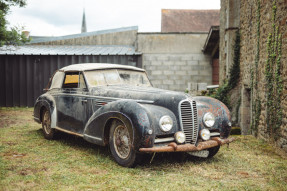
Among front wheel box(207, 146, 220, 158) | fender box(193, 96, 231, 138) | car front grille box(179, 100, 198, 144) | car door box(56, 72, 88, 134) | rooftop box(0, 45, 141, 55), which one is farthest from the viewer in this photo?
rooftop box(0, 45, 141, 55)

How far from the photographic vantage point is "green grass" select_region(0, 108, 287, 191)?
3604 millimetres

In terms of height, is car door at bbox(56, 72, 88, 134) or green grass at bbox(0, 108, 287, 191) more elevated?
car door at bbox(56, 72, 88, 134)

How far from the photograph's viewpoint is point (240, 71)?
29.3 ft

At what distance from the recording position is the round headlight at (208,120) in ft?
15.1

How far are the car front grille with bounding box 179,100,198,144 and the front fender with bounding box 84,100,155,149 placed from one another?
0.61 meters

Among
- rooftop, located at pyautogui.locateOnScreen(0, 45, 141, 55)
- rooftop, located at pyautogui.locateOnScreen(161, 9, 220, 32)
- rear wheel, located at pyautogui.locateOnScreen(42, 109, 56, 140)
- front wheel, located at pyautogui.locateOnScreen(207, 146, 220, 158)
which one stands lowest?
front wheel, located at pyautogui.locateOnScreen(207, 146, 220, 158)

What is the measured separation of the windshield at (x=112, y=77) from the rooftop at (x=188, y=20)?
59.8ft

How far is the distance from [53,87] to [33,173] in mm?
2896

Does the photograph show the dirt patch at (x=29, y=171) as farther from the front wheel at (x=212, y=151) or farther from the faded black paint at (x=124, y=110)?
the front wheel at (x=212, y=151)

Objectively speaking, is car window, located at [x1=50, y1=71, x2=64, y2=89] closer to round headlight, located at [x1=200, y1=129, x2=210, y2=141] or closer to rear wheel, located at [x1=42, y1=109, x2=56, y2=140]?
rear wheel, located at [x1=42, y1=109, x2=56, y2=140]

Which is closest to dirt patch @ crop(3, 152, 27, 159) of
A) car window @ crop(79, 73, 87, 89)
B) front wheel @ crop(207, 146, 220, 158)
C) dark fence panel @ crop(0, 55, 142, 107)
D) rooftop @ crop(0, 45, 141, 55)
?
car window @ crop(79, 73, 87, 89)

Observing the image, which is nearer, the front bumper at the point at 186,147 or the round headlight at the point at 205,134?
the front bumper at the point at 186,147

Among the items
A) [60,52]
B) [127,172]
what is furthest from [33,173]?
[60,52]

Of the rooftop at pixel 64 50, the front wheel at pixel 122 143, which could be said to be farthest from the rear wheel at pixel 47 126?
the rooftop at pixel 64 50
